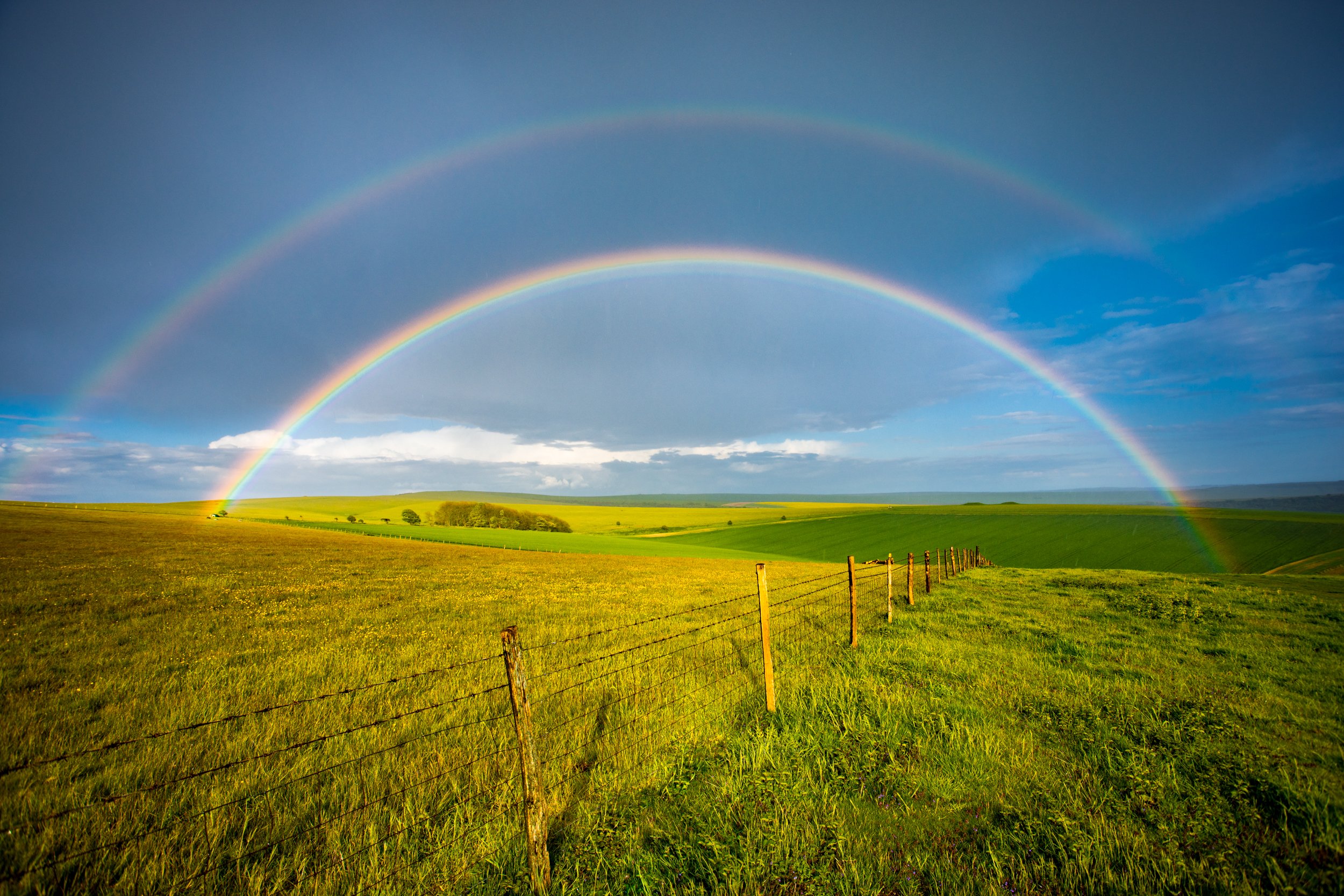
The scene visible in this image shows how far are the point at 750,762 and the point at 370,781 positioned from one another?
12.4ft

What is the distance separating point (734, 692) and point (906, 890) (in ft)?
13.0

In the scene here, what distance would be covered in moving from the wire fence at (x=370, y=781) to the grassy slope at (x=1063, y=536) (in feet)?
167

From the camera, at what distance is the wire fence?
400 cm

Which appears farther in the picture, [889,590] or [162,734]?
[889,590]

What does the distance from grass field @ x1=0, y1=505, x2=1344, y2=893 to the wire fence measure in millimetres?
33

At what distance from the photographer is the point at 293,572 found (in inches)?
950

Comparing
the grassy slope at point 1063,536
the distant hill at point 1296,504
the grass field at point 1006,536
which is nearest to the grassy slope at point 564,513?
the grass field at point 1006,536

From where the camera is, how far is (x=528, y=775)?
406 centimetres

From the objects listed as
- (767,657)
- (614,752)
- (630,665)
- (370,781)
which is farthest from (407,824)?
(630,665)

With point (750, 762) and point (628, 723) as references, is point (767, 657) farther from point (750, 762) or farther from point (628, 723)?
point (628, 723)

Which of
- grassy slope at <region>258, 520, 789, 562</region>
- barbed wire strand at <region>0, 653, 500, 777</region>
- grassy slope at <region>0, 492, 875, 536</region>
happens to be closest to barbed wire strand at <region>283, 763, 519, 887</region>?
barbed wire strand at <region>0, 653, 500, 777</region>

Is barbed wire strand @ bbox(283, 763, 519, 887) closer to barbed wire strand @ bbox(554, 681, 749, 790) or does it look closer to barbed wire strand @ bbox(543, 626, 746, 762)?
barbed wire strand @ bbox(554, 681, 749, 790)

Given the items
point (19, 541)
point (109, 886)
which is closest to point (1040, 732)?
point (109, 886)

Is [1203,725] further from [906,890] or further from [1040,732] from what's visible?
[906,890]
